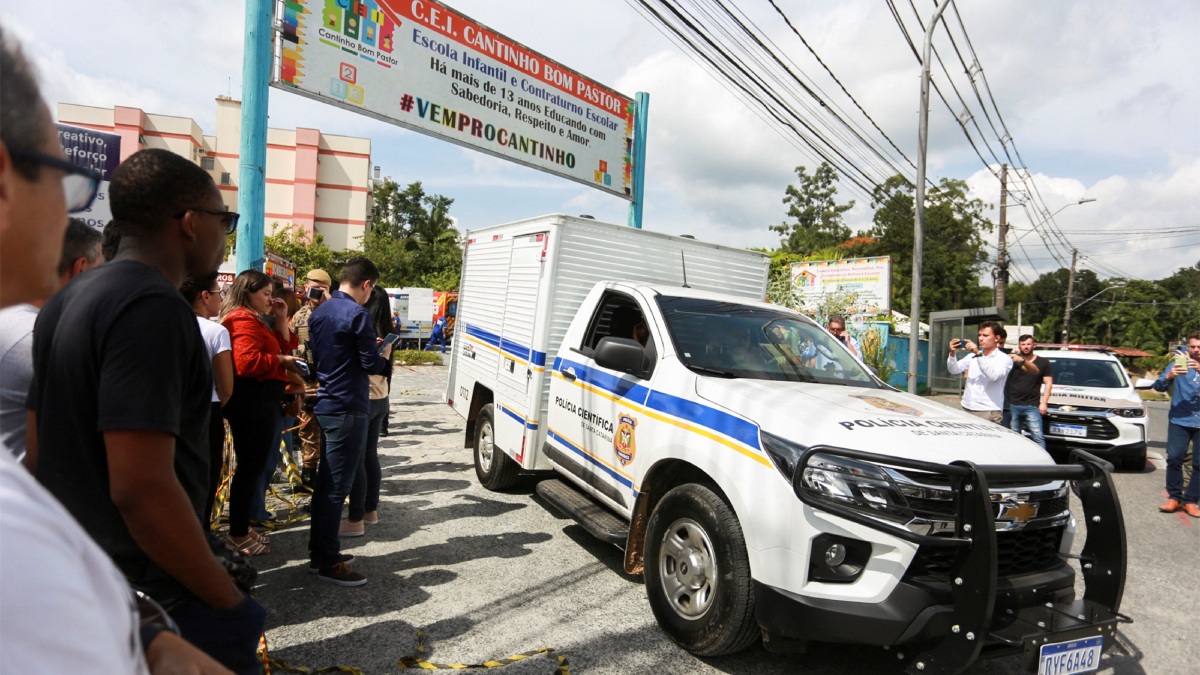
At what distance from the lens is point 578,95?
9.99m

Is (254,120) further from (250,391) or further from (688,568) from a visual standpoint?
(688,568)

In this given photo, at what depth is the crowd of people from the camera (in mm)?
610

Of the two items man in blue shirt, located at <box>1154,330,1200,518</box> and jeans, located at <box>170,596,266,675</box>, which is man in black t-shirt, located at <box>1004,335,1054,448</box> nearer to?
man in blue shirt, located at <box>1154,330,1200,518</box>

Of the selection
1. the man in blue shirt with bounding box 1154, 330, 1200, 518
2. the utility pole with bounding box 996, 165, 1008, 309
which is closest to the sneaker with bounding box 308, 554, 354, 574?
the man in blue shirt with bounding box 1154, 330, 1200, 518

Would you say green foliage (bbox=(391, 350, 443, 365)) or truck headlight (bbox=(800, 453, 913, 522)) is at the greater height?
truck headlight (bbox=(800, 453, 913, 522))

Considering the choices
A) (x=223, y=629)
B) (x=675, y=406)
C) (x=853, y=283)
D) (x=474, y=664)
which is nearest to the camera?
(x=223, y=629)

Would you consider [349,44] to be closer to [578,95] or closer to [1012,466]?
[578,95]

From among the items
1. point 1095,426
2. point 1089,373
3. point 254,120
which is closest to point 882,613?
point 254,120

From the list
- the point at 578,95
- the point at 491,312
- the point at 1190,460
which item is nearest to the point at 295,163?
the point at 578,95

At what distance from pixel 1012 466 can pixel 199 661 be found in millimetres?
3059

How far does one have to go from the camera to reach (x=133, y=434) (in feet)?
4.83

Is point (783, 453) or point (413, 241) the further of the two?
point (413, 241)

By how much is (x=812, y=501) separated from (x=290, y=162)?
190ft

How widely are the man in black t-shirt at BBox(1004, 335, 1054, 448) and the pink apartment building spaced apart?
46.6 meters
